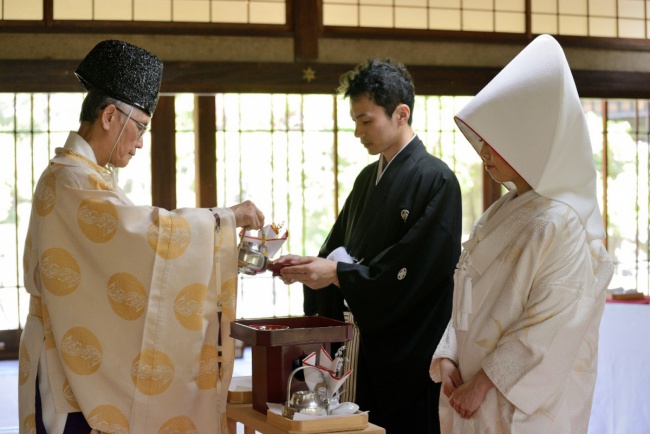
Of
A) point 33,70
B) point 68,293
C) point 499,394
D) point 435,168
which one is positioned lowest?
point 499,394

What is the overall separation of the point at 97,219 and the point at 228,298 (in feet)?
1.45

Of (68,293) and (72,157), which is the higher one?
(72,157)

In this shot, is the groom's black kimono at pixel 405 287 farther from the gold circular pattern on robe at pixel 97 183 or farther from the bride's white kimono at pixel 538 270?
the gold circular pattern on robe at pixel 97 183

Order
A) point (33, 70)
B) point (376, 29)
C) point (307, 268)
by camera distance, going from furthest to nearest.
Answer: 1. point (376, 29)
2. point (33, 70)
3. point (307, 268)

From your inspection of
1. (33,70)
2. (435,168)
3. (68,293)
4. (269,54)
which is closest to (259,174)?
(269,54)

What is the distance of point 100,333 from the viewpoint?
2506mm

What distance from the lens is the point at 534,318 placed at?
2248 millimetres

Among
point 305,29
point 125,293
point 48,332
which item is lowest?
point 48,332

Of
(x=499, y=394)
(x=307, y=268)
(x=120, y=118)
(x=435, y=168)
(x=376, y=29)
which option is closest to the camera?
(x=499, y=394)

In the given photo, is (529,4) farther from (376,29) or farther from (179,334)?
(179,334)

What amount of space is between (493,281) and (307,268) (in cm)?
76

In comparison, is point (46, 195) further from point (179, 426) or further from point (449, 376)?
point (449, 376)

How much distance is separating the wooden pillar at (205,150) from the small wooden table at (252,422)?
4.15 m

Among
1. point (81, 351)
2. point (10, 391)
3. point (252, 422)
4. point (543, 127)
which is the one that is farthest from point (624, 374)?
point (10, 391)
